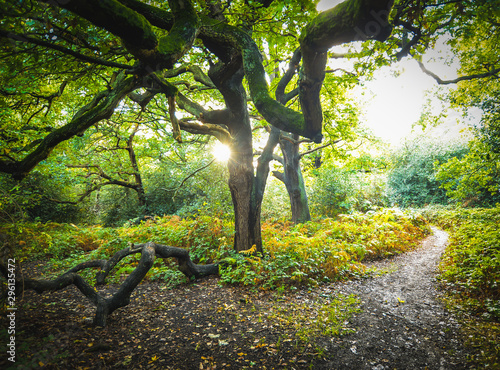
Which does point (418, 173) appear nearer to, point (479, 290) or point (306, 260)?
point (479, 290)

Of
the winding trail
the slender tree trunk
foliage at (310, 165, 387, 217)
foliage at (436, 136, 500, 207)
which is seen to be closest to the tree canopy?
the winding trail

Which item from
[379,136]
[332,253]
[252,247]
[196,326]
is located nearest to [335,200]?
[379,136]

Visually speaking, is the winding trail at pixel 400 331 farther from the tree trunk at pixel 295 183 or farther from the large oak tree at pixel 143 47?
the tree trunk at pixel 295 183

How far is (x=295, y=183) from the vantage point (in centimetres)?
1088

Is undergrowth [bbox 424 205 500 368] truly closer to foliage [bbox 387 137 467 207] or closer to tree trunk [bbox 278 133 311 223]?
tree trunk [bbox 278 133 311 223]

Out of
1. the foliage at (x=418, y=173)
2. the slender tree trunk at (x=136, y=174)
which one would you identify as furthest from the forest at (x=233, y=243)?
the foliage at (x=418, y=173)

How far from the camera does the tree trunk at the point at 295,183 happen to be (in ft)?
35.3

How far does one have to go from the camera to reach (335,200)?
13328 mm

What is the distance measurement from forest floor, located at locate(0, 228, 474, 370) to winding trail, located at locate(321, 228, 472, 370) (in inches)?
0.5

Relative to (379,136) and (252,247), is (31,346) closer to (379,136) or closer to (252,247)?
(252,247)

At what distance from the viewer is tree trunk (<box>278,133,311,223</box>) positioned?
35.3 feet

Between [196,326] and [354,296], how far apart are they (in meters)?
3.08

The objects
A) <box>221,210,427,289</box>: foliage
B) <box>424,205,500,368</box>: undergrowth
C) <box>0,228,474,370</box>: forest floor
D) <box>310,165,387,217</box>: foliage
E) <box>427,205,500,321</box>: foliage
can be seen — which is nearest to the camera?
<box>0,228,474,370</box>: forest floor

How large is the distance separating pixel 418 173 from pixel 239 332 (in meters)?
20.8
